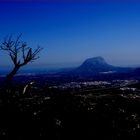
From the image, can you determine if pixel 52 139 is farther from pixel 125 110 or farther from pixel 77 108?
pixel 125 110

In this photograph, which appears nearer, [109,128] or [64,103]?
[109,128]

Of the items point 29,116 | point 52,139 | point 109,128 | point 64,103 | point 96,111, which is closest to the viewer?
point 52,139

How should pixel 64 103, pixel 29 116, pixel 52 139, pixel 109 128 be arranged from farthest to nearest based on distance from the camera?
1. pixel 64 103
2. pixel 29 116
3. pixel 109 128
4. pixel 52 139

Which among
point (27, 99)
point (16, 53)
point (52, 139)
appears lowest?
point (52, 139)

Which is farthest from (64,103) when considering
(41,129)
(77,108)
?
(41,129)

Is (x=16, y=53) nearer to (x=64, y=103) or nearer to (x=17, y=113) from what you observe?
(x=17, y=113)

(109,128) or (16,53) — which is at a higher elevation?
(16,53)

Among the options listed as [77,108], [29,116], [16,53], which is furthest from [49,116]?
[16,53]
